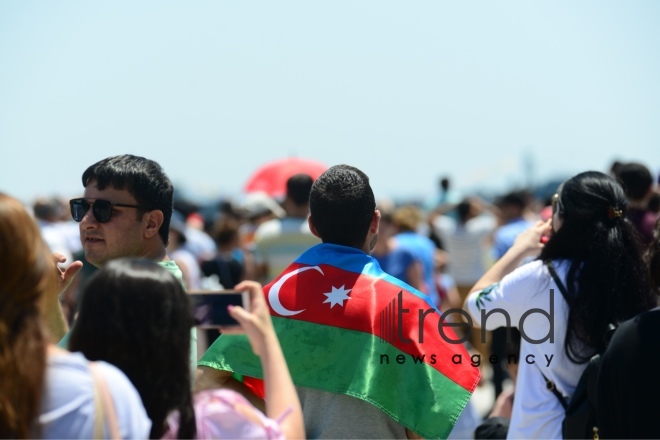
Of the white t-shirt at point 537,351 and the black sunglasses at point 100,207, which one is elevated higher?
the black sunglasses at point 100,207

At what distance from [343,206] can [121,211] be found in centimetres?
88

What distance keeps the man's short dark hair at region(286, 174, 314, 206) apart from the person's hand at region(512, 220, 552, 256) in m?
3.05

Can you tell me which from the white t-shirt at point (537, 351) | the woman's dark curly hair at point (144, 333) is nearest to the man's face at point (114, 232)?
the woman's dark curly hair at point (144, 333)

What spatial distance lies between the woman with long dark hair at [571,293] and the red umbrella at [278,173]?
668 centimetres

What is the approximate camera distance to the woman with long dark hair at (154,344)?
2.26 meters

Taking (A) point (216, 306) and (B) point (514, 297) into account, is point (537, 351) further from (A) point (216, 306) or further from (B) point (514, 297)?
(A) point (216, 306)

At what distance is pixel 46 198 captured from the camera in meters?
10.9

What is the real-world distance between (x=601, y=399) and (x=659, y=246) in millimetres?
549

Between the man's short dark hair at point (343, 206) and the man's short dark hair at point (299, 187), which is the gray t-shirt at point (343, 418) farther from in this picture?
the man's short dark hair at point (299, 187)

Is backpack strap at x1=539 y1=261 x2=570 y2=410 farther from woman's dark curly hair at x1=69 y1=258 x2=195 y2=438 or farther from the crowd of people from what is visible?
woman's dark curly hair at x1=69 y1=258 x2=195 y2=438

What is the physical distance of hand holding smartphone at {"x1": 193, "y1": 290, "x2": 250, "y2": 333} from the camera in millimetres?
2465

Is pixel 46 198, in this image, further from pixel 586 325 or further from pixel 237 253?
pixel 586 325

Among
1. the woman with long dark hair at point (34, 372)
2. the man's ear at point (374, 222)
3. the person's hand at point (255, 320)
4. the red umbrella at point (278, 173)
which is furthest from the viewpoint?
the red umbrella at point (278, 173)

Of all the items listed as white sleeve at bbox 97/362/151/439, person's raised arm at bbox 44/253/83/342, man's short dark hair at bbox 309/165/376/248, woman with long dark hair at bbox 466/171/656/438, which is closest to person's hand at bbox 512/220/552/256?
woman with long dark hair at bbox 466/171/656/438
